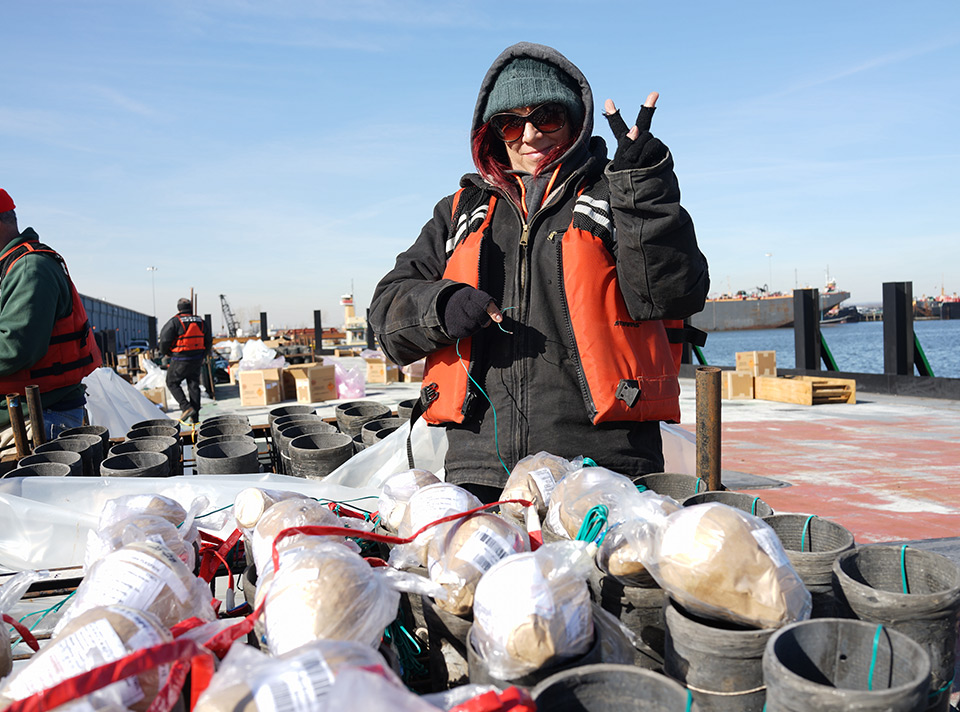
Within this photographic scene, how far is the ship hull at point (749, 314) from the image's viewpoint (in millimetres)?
100625

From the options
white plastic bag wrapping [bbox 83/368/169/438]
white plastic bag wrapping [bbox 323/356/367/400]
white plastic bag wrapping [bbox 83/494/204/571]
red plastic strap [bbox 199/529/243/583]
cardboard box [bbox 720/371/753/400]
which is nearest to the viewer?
white plastic bag wrapping [bbox 83/494/204/571]

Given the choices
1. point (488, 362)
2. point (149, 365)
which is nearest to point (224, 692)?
point (488, 362)

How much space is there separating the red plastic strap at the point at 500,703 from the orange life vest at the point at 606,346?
1535 millimetres

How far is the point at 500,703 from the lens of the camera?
0.85m

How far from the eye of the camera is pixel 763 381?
39.7 feet

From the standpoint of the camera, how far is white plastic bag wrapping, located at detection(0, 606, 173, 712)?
3.08 ft

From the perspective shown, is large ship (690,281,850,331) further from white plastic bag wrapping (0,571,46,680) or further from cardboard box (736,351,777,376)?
white plastic bag wrapping (0,571,46,680)

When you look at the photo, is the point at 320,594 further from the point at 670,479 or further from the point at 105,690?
the point at 670,479

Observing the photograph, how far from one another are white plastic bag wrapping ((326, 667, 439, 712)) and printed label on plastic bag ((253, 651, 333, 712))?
3 cm

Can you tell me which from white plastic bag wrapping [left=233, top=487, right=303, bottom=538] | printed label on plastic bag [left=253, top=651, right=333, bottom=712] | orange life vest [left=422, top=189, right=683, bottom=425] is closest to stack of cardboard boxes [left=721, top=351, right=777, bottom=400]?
orange life vest [left=422, top=189, right=683, bottom=425]

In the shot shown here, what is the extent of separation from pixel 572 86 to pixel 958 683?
7.54ft

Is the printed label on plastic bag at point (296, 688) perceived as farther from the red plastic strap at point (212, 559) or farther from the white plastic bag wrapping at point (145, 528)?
the red plastic strap at point (212, 559)

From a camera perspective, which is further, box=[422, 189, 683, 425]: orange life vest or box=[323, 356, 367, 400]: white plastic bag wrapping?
box=[323, 356, 367, 400]: white plastic bag wrapping

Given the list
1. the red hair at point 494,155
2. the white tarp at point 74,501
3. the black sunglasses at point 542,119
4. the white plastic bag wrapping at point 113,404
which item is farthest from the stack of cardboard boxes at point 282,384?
the black sunglasses at point 542,119
